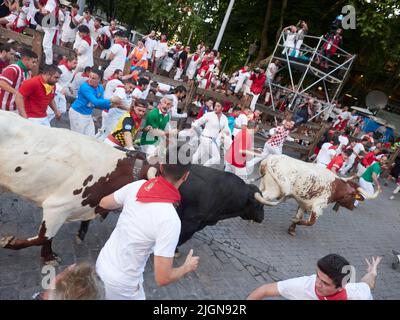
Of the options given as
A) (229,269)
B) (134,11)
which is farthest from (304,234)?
(134,11)

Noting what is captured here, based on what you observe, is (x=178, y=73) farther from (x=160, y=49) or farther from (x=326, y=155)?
(x=326, y=155)

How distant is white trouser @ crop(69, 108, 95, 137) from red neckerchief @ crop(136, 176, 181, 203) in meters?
4.20

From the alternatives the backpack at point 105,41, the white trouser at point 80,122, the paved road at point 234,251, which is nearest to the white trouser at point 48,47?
the backpack at point 105,41

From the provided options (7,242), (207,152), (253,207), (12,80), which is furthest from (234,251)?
(12,80)

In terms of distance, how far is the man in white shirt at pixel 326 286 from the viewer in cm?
293

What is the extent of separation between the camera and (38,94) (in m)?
5.43

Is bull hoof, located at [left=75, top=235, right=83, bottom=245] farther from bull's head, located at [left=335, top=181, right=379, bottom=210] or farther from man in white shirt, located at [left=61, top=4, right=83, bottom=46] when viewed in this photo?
man in white shirt, located at [left=61, top=4, right=83, bottom=46]

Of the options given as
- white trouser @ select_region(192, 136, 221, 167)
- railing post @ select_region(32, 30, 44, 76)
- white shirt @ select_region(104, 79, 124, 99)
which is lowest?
white trouser @ select_region(192, 136, 221, 167)

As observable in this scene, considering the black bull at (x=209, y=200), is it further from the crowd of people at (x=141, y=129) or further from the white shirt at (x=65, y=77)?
the white shirt at (x=65, y=77)

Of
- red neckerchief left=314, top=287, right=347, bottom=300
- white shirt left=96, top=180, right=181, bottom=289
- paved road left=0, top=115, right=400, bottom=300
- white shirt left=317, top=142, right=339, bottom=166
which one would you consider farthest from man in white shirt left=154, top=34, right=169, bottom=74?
red neckerchief left=314, top=287, right=347, bottom=300

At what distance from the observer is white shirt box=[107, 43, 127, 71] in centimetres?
1096

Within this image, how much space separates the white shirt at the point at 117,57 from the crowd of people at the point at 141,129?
0.03m

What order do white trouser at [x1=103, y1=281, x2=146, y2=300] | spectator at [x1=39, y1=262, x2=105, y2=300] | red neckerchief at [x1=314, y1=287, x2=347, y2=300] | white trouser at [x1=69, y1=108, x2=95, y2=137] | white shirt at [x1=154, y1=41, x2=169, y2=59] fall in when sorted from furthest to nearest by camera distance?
white shirt at [x1=154, y1=41, x2=169, y2=59] < white trouser at [x1=69, y1=108, x2=95, y2=137] < red neckerchief at [x1=314, y1=287, x2=347, y2=300] < white trouser at [x1=103, y1=281, x2=146, y2=300] < spectator at [x1=39, y1=262, x2=105, y2=300]

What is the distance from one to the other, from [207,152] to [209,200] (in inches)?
128
